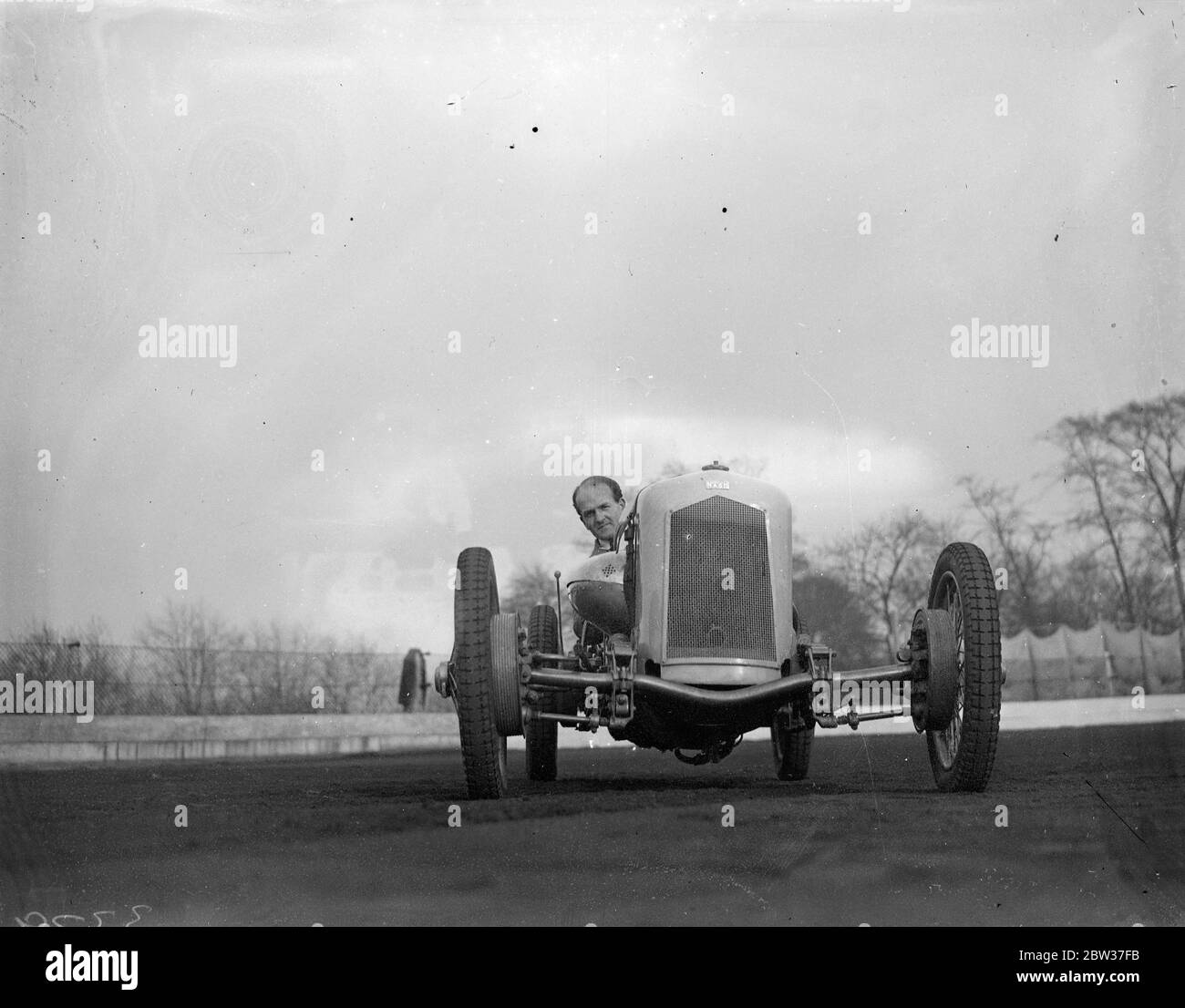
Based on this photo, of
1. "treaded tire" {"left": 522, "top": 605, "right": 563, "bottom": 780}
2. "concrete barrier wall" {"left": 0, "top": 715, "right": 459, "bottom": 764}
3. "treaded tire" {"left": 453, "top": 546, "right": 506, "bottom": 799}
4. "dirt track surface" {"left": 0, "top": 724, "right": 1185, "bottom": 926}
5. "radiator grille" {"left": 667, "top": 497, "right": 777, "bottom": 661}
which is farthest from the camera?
"concrete barrier wall" {"left": 0, "top": 715, "right": 459, "bottom": 764}

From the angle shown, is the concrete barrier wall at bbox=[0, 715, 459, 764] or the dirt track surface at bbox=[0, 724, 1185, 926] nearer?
the dirt track surface at bbox=[0, 724, 1185, 926]

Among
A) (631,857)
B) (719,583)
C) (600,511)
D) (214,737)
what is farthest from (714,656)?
(214,737)

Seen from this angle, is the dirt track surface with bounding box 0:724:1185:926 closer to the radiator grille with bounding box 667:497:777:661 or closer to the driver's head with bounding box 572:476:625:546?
the radiator grille with bounding box 667:497:777:661

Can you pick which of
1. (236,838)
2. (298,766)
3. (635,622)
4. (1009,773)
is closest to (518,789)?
(635,622)

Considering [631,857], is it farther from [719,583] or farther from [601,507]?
[601,507]

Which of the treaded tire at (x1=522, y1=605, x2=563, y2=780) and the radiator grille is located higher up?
the radiator grille

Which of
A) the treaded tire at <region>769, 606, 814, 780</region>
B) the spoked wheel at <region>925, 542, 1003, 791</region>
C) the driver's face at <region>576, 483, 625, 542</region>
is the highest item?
the driver's face at <region>576, 483, 625, 542</region>

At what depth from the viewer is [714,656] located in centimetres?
725

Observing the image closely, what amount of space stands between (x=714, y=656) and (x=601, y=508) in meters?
2.07

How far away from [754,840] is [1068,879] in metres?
1.36

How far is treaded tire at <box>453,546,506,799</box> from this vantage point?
6988 mm

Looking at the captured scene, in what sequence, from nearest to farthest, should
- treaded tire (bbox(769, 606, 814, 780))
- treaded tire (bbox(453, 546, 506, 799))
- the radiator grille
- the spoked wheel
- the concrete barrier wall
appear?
1. treaded tire (bbox(453, 546, 506, 799))
2. the spoked wheel
3. the radiator grille
4. treaded tire (bbox(769, 606, 814, 780))
5. the concrete barrier wall

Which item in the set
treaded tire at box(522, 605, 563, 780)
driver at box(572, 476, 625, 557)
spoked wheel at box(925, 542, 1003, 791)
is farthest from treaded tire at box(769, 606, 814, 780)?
driver at box(572, 476, 625, 557)

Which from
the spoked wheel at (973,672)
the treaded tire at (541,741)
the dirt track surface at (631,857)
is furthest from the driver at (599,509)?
the spoked wheel at (973,672)
